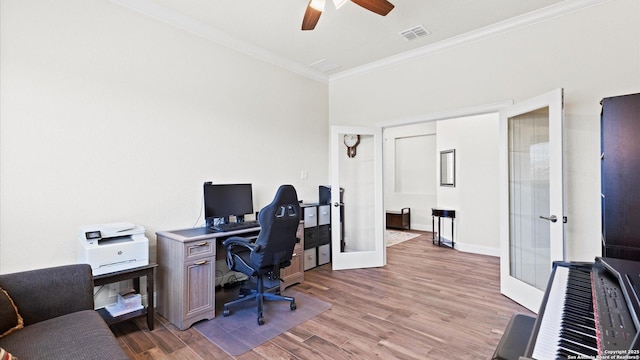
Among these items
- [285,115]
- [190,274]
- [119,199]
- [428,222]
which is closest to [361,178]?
[285,115]

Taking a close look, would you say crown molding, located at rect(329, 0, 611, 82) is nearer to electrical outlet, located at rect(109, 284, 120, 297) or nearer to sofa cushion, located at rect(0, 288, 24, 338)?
electrical outlet, located at rect(109, 284, 120, 297)

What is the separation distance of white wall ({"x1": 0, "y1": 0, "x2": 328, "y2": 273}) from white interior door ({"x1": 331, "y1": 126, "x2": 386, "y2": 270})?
3.67 feet

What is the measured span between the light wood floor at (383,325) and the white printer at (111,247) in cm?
61

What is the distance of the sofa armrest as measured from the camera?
171 cm

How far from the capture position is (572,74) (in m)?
2.81

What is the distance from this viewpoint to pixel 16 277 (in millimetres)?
1749

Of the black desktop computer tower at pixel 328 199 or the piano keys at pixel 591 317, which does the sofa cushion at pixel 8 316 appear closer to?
the piano keys at pixel 591 317

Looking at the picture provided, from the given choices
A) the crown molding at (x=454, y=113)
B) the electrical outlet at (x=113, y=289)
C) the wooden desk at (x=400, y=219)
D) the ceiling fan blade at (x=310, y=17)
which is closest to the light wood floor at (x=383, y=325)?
the electrical outlet at (x=113, y=289)

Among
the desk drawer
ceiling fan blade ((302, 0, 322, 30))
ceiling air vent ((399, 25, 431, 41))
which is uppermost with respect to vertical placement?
ceiling air vent ((399, 25, 431, 41))

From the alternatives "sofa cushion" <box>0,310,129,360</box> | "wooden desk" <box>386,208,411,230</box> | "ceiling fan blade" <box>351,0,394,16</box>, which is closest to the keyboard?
"sofa cushion" <box>0,310,129,360</box>

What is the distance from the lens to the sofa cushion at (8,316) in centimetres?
153

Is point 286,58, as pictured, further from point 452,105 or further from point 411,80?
point 452,105

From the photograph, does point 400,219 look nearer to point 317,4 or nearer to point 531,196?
point 531,196

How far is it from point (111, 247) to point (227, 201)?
3.91 ft
